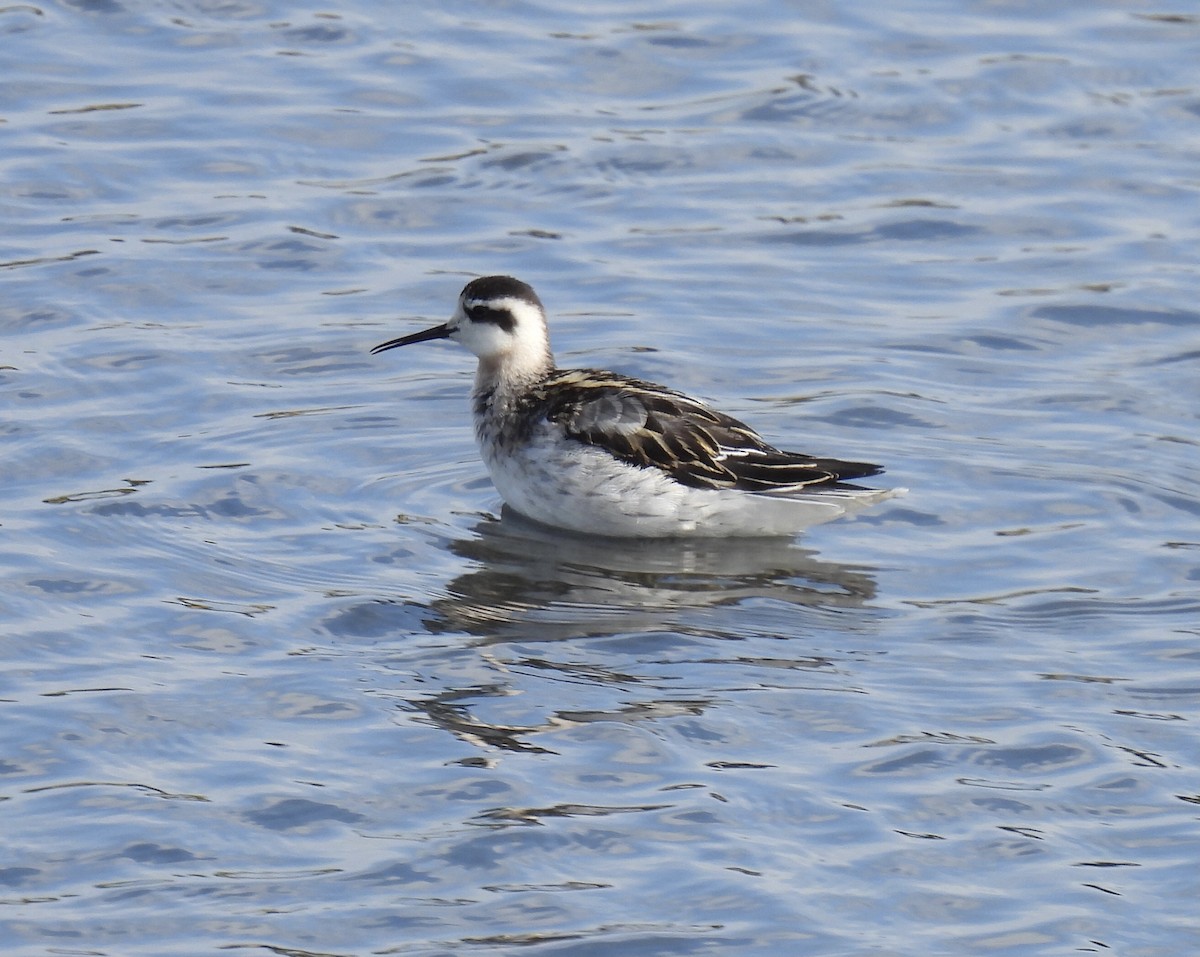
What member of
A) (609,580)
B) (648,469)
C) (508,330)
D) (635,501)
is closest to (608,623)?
(609,580)

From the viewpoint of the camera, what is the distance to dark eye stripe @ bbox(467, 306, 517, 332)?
13.5m

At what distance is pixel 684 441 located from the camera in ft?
41.5

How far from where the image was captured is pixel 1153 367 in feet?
48.5

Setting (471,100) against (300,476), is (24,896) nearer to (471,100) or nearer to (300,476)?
(300,476)

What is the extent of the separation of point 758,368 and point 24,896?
754cm

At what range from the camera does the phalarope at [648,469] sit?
12.5m

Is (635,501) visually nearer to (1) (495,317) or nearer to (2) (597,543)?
(2) (597,543)

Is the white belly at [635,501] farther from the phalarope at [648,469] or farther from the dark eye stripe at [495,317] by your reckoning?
the dark eye stripe at [495,317]

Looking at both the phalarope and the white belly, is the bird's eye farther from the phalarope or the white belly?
the white belly

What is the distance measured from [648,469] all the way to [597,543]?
1.75 ft

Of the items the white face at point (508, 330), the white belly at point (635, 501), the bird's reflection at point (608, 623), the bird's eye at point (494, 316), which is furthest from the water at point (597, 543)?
the bird's eye at point (494, 316)

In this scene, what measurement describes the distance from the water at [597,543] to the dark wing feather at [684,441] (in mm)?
423

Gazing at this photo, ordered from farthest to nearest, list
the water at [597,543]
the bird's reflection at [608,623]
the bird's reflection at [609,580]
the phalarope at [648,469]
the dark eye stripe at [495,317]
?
1. the dark eye stripe at [495,317]
2. the phalarope at [648,469]
3. the bird's reflection at [609,580]
4. the bird's reflection at [608,623]
5. the water at [597,543]

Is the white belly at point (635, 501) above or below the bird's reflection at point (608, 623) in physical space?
above
